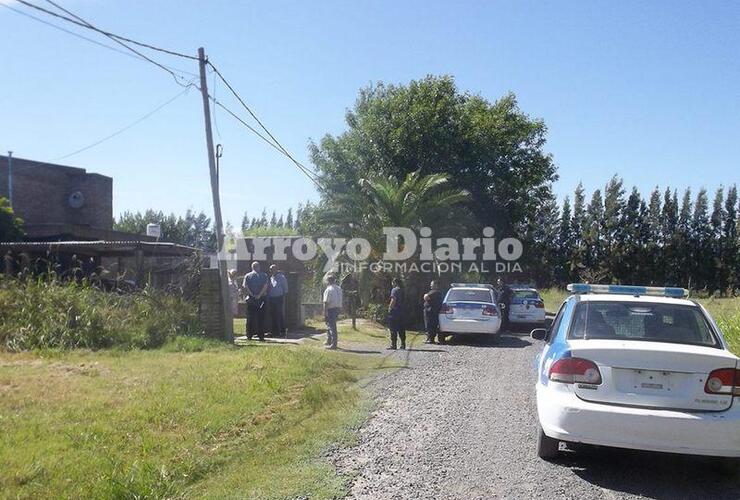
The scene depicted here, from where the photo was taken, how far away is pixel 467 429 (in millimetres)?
8094

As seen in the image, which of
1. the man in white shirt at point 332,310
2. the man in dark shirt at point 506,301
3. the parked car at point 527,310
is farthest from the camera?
the man in dark shirt at point 506,301

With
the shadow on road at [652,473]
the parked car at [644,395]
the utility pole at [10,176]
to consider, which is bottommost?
the shadow on road at [652,473]

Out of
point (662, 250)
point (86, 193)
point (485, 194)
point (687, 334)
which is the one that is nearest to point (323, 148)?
point (485, 194)

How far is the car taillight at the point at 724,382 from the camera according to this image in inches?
233

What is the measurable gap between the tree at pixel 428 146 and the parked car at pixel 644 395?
19.9 meters

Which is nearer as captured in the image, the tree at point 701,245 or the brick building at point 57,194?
the brick building at point 57,194

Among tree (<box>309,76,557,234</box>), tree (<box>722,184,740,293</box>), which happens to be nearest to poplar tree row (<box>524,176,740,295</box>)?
tree (<box>722,184,740,293</box>)

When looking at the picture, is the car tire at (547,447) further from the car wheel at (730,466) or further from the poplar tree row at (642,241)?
the poplar tree row at (642,241)

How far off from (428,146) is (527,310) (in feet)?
27.8

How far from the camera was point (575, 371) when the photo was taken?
625 cm

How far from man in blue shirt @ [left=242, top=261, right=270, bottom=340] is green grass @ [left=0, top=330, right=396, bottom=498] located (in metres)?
3.94

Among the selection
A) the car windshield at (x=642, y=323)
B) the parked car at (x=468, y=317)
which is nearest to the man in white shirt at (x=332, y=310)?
the parked car at (x=468, y=317)

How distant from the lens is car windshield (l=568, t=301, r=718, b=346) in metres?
6.80

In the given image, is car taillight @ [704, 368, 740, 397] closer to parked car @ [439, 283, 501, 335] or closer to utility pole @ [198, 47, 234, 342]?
utility pole @ [198, 47, 234, 342]
